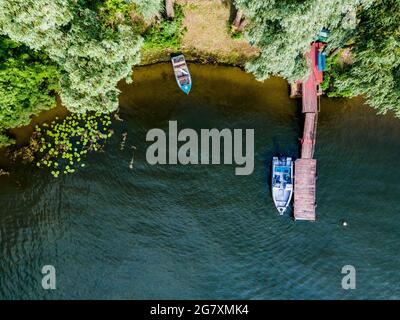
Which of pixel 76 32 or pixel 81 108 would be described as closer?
pixel 76 32

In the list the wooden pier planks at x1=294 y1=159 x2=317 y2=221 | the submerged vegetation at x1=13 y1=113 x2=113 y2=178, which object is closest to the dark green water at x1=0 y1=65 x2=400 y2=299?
the submerged vegetation at x1=13 y1=113 x2=113 y2=178

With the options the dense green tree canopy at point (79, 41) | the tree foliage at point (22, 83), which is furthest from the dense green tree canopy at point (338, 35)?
the tree foliage at point (22, 83)

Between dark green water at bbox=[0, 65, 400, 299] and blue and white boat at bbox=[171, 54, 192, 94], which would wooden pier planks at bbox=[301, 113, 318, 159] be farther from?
blue and white boat at bbox=[171, 54, 192, 94]

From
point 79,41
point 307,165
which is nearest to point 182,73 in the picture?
point 79,41

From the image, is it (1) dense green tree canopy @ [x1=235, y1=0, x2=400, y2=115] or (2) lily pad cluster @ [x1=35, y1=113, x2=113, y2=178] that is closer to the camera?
(1) dense green tree canopy @ [x1=235, y1=0, x2=400, y2=115]

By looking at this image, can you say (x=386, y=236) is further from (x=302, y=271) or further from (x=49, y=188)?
(x=49, y=188)
